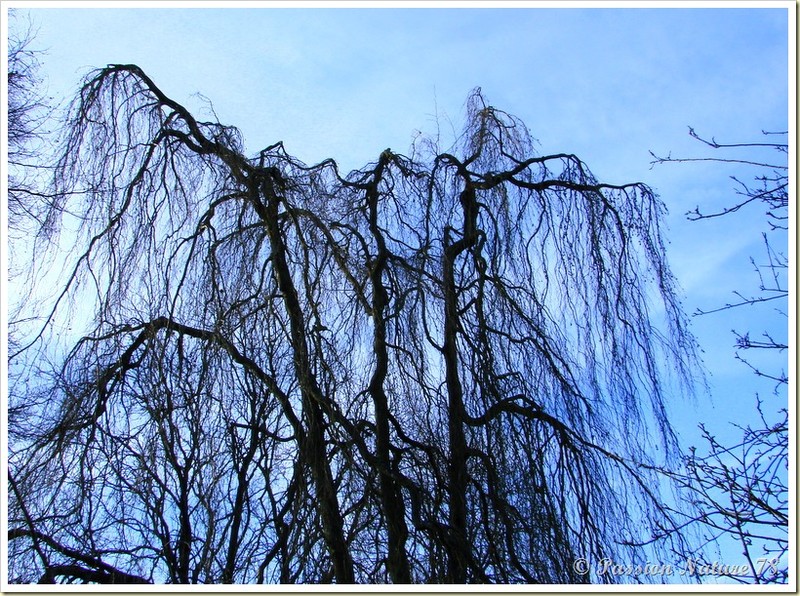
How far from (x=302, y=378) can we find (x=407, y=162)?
5.42 ft

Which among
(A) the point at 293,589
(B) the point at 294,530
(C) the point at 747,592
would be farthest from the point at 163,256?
(C) the point at 747,592

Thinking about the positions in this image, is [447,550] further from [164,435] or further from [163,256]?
[163,256]

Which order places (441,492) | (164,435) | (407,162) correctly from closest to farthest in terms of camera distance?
(164,435), (441,492), (407,162)

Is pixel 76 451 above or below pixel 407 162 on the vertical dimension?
below

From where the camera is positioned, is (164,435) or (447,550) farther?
(447,550)

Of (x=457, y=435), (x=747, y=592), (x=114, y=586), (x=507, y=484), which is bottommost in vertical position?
(x=747, y=592)

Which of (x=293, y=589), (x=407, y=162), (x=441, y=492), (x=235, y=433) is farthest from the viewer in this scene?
(x=407, y=162)

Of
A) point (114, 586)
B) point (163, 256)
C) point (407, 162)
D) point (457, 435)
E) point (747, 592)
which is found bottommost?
point (747, 592)

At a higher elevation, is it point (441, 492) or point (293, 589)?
point (441, 492)

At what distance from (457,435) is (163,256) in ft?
5.12

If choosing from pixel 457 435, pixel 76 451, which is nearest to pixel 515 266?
pixel 457 435

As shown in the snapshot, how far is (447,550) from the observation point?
3635 millimetres

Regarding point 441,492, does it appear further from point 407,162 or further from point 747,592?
point 407,162

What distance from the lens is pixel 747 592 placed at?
2824mm
